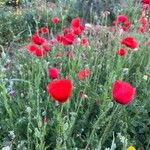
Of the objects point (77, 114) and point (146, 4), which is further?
point (146, 4)

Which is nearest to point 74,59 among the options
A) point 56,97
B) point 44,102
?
point 44,102

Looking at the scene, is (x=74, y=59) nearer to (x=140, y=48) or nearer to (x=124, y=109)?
(x=124, y=109)

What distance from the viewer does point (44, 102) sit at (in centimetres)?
295

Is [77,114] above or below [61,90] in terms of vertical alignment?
below

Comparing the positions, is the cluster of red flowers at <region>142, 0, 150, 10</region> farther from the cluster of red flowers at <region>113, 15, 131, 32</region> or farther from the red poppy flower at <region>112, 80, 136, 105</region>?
the red poppy flower at <region>112, 80, 136, 105</region>

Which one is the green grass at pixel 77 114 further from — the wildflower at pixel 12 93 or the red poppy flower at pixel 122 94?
the red poppy flower at pixel 122 94

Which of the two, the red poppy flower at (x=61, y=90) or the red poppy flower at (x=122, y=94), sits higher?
the red poppy flower at (x=61, y=90)

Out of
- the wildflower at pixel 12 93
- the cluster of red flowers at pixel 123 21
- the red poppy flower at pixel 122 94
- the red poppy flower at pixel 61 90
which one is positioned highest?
the red poppy flower at pixel 61 90

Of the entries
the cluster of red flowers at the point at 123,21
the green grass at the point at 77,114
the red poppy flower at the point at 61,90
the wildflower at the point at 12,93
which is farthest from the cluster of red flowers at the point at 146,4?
the red poppy flower at the point at 61,90

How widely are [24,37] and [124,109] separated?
4131mm

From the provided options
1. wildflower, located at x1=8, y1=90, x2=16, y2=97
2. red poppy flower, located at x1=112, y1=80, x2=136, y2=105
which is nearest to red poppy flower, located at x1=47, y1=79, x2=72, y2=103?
red poppy flower, located at x1=112, y1=80, x2=136, y2=105

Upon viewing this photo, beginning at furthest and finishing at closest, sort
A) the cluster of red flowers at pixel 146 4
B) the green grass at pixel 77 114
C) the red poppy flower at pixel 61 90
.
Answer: the cluster of red flowers at pixel 146 4, the green grass at pixel 77 114, the red poppy flower at pixel 61 90

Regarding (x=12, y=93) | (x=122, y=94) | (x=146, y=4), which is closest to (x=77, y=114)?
(x=12, y=93)

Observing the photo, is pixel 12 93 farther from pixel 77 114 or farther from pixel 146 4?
pixel 146 4
